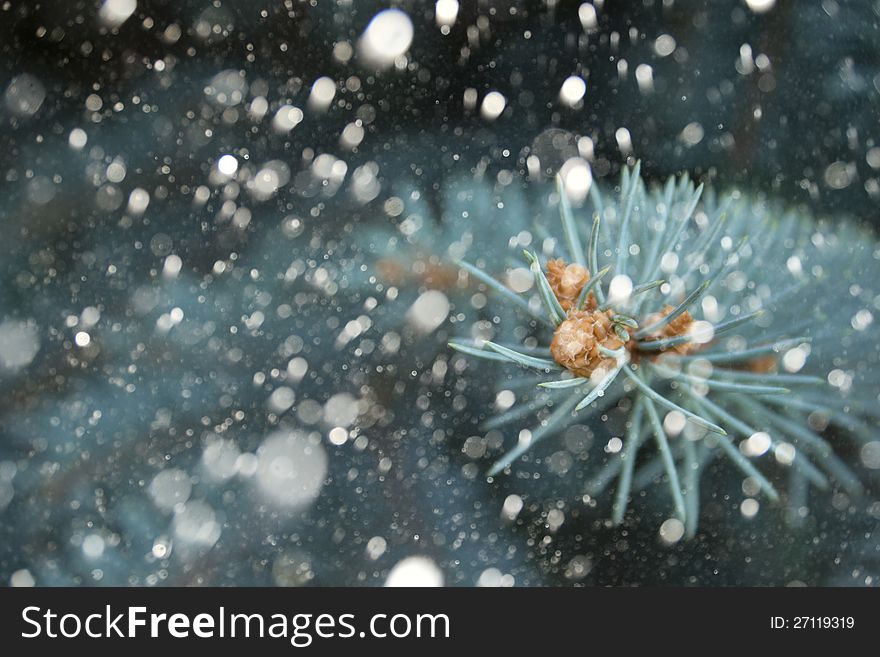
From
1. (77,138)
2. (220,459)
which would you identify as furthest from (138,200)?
(220,459)

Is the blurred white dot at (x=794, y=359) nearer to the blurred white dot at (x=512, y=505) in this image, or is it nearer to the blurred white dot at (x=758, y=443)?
the blurred white dot at (x=758, y=443)

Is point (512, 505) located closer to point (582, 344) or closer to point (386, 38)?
point (582, 344)

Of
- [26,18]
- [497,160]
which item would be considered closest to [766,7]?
[497,160]

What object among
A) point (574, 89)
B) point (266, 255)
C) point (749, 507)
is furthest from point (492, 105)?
point (749, 507)

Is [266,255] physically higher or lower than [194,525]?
higher

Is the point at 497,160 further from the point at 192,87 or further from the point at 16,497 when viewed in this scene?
the point at 16,497

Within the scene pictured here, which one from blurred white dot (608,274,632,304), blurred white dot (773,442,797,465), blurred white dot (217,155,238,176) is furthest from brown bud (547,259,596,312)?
→ blurred white dot (217,155,238,176)

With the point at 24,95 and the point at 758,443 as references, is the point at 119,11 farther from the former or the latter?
the point at 758,443

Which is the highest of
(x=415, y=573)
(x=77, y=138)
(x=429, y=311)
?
(x=77, y=138)

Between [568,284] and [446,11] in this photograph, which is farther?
[446,11]
